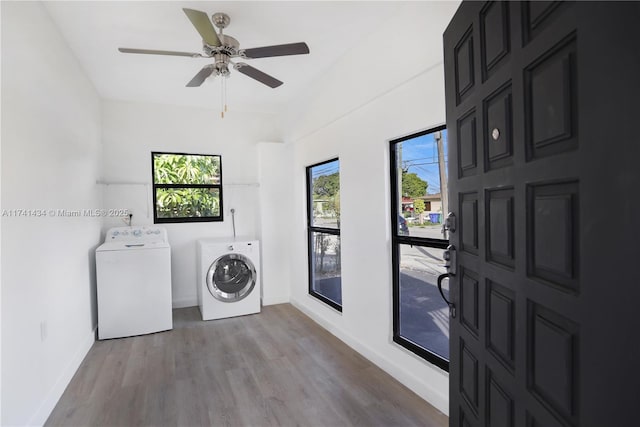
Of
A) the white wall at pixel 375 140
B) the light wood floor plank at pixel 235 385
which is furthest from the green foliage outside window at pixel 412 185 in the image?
the light wood floor plank at pixel 235 385

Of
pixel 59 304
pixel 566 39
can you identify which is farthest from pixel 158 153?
pixel 566 39

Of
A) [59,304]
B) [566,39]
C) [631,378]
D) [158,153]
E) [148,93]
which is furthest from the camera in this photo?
[158,153]

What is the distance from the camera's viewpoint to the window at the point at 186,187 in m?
4.48

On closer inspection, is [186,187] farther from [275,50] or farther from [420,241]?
[420,241]

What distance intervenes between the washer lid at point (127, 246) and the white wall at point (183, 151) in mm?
549

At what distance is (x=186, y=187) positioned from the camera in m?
4.57

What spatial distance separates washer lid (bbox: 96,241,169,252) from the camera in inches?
139

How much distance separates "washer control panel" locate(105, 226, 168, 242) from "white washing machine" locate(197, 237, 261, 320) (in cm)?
52

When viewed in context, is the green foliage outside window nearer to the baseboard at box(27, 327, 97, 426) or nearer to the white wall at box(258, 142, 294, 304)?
the white wall at box(258, 142, 294, 304)

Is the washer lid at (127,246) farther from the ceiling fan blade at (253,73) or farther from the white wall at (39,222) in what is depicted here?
the ceiling fan blade at (253,73)

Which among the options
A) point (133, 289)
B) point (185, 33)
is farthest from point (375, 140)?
point (133, 289)

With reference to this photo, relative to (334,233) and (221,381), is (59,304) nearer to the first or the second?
(221,381)

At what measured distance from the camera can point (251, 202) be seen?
490cm

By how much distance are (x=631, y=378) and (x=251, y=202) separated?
4587mm
